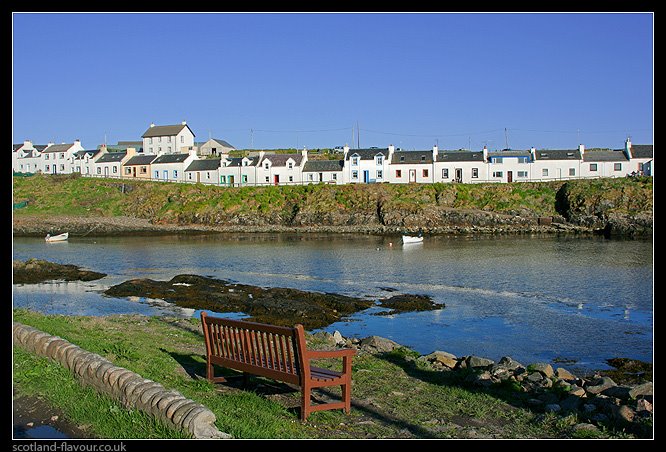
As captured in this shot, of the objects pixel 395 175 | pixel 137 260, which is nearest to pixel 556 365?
pixel 137 260

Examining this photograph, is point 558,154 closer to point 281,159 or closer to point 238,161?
point 281,159

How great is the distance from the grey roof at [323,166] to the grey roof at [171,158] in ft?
69.3

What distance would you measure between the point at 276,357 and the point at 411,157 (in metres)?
94.3

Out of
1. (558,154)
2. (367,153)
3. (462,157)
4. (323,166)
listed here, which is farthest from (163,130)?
(558,154)

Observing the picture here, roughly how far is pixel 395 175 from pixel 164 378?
92622mm

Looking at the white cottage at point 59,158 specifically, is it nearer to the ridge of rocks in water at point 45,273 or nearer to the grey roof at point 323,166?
the grey roof at point 323,166

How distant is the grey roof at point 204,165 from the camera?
110m

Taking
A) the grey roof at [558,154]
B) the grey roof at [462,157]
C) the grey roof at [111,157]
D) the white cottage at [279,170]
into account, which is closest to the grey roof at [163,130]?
the grey roof at [111,157]

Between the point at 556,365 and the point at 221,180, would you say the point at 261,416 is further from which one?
the point at 221,180

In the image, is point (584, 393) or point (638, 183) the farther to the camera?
point (638, 183)

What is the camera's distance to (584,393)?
42.7ft

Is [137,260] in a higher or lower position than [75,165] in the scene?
lower

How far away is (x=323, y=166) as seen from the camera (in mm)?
104812
